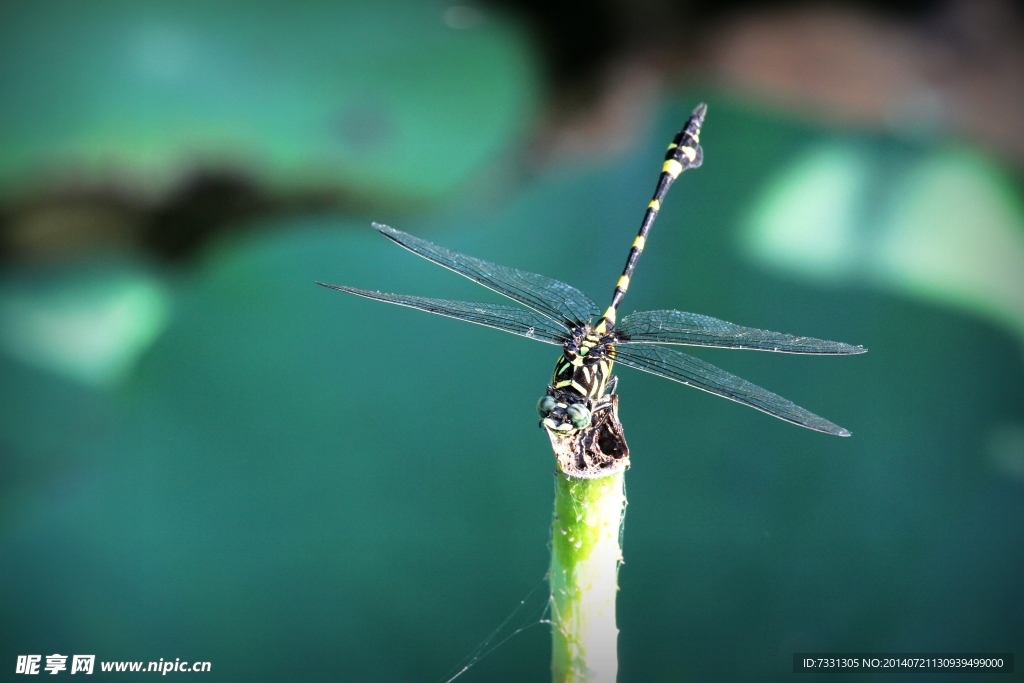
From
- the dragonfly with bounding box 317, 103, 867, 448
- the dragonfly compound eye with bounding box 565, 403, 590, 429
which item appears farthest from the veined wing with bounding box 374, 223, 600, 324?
the dragonfly compound eye with bounding box 565, 403, 590, 429

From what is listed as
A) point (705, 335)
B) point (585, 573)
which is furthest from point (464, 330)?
point (585, 573)

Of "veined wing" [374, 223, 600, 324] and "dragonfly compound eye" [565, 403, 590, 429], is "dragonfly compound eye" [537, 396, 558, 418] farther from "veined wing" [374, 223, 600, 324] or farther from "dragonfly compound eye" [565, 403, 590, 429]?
"veined wing" [374, 223, 600, 324]

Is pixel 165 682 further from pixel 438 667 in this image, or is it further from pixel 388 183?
pixel 388 183

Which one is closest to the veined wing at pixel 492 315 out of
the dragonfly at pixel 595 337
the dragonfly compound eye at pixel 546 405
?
the dragonfly at pixel 595 337

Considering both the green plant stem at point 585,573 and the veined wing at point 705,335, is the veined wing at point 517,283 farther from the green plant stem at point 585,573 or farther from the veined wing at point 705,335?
the green plant stem at point 585,573

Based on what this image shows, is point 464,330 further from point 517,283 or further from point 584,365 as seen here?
point 584,365

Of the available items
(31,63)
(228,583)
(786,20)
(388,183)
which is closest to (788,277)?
(786,20)
